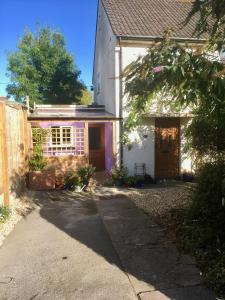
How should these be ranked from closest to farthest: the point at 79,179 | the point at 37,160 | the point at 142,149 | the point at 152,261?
1. the point at 152,261
2. the point at 79,179
3. the point at 37,160
4. the point at 142,149

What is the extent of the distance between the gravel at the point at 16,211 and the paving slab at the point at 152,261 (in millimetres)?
2280

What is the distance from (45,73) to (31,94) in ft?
7.36

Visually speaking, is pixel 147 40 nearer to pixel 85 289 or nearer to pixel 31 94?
pixel 85 289

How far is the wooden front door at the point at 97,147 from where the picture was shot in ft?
45.9

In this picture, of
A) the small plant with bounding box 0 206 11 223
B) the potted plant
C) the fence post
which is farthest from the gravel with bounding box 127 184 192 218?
the fence post

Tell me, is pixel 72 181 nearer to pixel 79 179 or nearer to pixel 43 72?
pixel 79 179

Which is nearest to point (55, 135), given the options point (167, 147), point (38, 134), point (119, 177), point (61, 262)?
point (38, 134)

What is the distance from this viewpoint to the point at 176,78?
11.1 ft

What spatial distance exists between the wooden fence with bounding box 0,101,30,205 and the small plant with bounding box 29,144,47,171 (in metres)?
0.27

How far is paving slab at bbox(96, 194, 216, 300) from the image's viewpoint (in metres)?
3.70

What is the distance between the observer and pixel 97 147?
14.7 m

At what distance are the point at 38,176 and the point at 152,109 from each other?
5.35m

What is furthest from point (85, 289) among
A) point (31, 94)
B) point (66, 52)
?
point (66, 52)

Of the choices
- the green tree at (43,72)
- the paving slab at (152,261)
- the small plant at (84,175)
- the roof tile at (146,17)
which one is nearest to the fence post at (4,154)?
the paving slab at (152,261)
